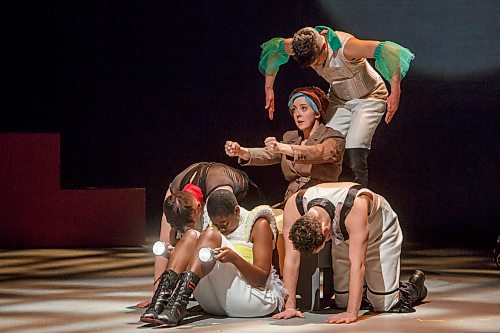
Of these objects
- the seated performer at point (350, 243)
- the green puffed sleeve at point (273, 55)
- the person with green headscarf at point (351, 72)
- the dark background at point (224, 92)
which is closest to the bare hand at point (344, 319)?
the seated performer at point (350, 243)

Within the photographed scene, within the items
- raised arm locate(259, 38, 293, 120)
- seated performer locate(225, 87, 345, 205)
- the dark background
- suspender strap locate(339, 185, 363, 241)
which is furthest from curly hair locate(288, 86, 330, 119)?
the dark background

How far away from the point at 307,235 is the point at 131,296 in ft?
4.72

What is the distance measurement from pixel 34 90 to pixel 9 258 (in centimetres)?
164

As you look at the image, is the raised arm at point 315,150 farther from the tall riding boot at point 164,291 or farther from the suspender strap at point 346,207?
the tall riding boot at point 164,291

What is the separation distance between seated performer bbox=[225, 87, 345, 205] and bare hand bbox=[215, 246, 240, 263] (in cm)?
61

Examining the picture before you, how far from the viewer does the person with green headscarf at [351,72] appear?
182 inches

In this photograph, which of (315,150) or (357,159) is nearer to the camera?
(315,150)

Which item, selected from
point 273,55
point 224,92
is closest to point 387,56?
point 273,55

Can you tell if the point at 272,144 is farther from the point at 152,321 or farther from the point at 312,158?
the point at 152,321

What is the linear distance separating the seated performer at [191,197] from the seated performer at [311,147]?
0.41 ft

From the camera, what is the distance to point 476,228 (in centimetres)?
777

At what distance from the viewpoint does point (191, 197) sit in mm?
4324

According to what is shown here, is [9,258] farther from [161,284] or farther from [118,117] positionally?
[161,284]

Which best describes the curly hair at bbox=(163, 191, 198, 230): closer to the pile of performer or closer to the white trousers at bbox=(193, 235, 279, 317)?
the pile of performer
